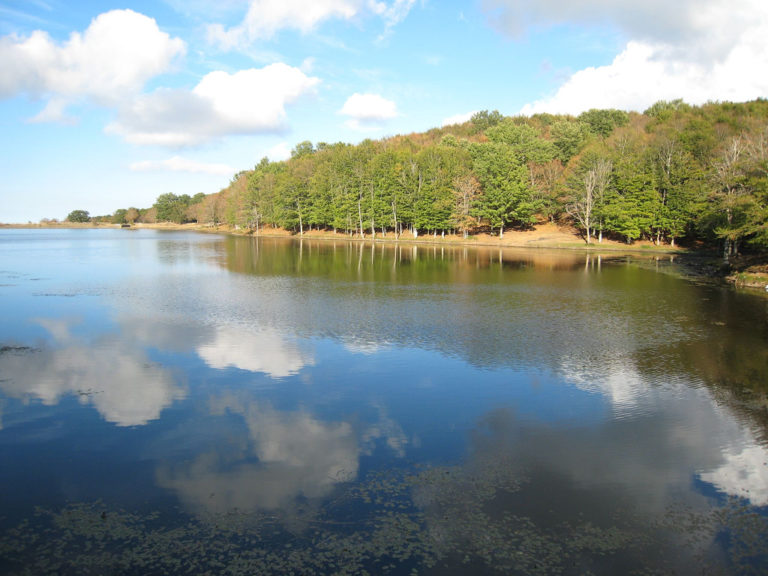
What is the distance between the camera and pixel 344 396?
12.3m

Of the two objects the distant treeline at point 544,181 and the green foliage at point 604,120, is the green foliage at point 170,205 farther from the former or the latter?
the green foliage at point 604,120

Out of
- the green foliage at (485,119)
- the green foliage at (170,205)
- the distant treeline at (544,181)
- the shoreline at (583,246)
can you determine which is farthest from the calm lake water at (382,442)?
the green foliage at (170,205)

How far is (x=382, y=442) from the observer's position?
977 centimetres

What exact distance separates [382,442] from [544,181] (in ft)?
244

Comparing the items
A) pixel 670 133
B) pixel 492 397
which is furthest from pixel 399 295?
pixel 670 133

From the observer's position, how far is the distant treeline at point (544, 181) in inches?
2317

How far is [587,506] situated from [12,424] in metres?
10.9

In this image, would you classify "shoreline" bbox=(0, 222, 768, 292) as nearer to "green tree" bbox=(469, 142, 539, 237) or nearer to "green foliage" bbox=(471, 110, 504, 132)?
"green tree" bbox=(469, 142, 539, 237)

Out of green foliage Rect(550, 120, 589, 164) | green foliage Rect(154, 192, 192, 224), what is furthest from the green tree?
green foliage Rect(154, 192, 192, 224)

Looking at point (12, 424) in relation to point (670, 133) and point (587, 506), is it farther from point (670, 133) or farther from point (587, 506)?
point (670, 133)

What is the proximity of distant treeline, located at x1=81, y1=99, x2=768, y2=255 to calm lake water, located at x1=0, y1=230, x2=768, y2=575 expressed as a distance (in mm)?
27777

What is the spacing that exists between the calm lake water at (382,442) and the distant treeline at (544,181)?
27.8m

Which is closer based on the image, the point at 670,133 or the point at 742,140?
the point at 742,140

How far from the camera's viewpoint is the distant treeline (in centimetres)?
5884
